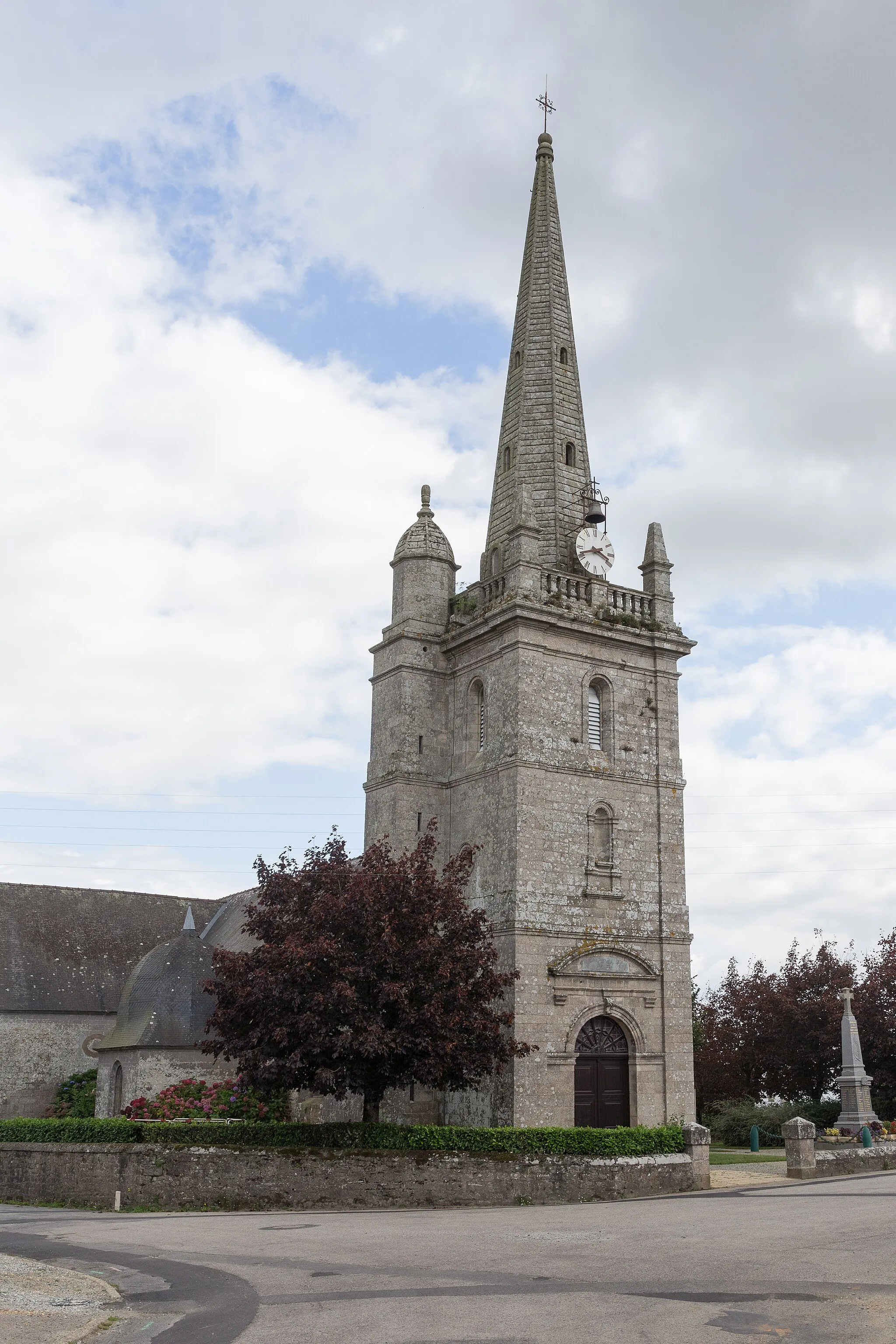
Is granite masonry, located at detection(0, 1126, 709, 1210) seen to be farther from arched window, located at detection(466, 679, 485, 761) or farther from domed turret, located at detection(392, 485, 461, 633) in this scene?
domed turret, located at detection(392, 485, 461, 633)

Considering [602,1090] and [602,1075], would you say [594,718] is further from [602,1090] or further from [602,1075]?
[602,1090]

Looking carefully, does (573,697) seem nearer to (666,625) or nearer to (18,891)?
(666,625)

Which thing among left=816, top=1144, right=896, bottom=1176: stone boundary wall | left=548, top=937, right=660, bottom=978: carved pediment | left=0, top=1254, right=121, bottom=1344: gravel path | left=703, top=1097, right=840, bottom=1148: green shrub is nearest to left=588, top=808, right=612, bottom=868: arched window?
left=548, top=937, right=660, bottom=978: carved pediment

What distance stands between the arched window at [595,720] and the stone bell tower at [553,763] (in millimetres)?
44

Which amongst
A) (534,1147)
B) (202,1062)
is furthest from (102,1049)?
(534,1147)

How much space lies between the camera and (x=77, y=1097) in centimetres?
3725

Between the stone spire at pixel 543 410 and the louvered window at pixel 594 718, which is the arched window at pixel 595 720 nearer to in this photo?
the louvered window at pixel 594 718

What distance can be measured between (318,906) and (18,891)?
74.3 ft

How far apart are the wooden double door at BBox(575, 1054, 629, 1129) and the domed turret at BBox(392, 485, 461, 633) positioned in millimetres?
11917

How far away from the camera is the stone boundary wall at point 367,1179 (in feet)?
72.1

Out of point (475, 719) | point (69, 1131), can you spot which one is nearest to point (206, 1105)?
point (69, 1131)

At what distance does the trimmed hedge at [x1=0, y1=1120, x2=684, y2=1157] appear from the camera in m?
23.0

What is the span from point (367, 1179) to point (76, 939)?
75.2ft

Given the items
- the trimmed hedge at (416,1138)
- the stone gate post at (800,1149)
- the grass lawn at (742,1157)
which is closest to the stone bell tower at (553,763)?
the trimmed hedge at (416,1138)
